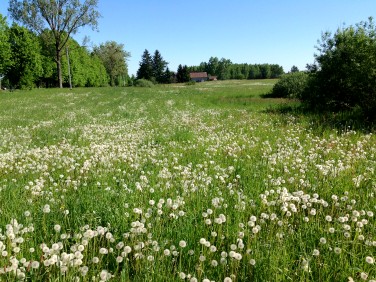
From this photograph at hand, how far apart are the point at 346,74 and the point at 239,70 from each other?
181 meters

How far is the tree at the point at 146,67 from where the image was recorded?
12212 cm

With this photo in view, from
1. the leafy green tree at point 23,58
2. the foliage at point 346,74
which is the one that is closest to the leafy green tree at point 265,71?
the leafy green tree at point 23,58

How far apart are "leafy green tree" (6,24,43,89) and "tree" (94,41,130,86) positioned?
59.0 meters

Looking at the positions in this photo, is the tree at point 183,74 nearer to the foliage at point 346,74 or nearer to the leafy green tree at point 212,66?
the leafy green tree at point 212,66

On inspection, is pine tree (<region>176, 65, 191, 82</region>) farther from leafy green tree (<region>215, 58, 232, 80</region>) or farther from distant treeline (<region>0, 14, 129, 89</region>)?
Result: leafy green tree (<region>215, 58, 232, 80</region>)

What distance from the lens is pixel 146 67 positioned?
12262cm

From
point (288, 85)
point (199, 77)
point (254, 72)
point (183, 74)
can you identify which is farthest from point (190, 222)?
point (254, 72)

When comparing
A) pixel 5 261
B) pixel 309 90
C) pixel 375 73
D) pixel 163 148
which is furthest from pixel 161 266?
pixel 309 90

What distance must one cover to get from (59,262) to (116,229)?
88 centimetres

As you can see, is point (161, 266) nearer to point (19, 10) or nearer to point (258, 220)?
point (258, 220)

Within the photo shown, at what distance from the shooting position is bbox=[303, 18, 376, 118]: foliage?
1263 cm

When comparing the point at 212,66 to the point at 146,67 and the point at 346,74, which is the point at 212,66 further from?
the point at 346,74

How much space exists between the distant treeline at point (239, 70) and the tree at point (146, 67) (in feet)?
233

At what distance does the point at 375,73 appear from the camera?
12.2m
